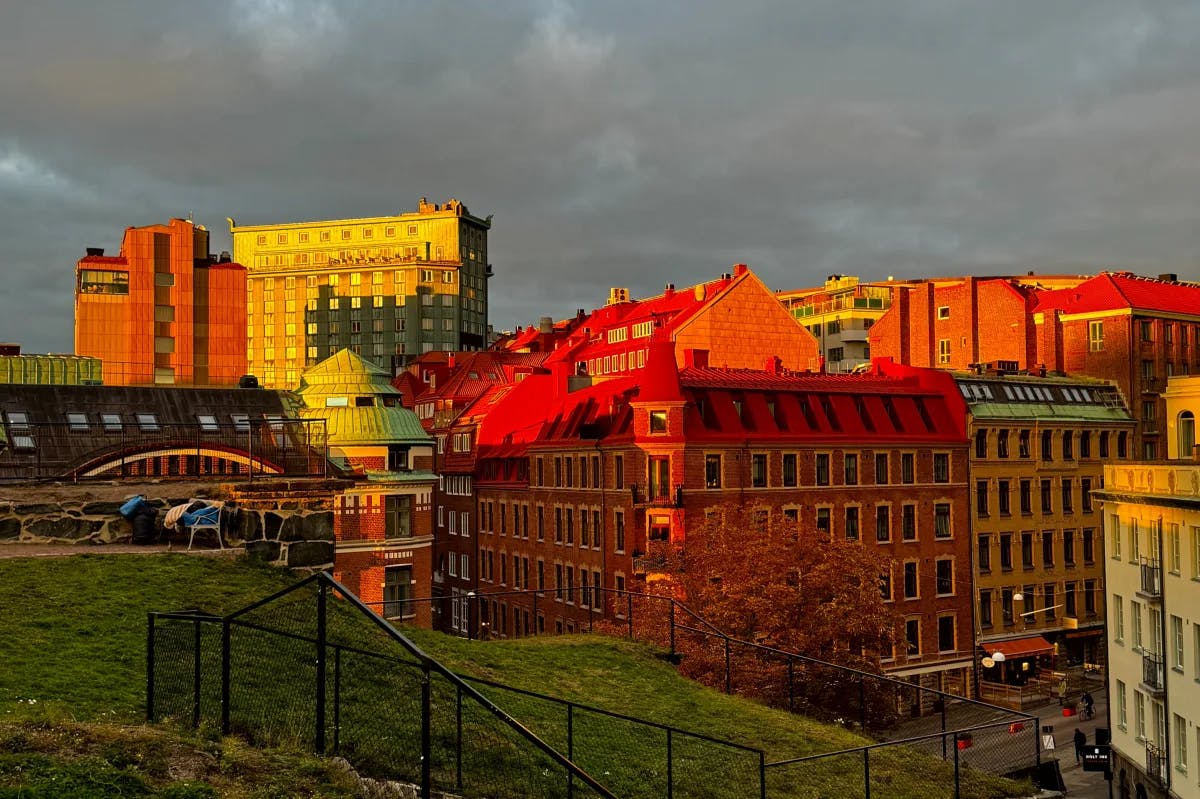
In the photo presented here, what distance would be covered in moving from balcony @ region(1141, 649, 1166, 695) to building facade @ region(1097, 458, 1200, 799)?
36 millimetres

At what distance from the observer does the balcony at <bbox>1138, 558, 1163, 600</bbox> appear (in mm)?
42531

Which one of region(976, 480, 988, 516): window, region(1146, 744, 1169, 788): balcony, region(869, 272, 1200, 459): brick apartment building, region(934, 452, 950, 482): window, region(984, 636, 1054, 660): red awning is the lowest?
region(984, 636, 1054, 660): red awning

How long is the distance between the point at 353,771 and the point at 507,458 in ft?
214

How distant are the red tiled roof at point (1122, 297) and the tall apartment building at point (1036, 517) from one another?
7753mm

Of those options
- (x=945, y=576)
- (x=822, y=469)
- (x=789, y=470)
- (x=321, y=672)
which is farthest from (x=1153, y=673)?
(x=321, y=672)

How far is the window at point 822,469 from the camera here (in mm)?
65312

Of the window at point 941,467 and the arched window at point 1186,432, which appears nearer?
the window at point 941,467

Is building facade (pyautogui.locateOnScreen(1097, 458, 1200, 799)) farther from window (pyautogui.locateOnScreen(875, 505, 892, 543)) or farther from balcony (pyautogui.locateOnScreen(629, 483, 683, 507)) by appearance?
balcony (pyautogui.locateOnScreen(629, 483, 683, 507))

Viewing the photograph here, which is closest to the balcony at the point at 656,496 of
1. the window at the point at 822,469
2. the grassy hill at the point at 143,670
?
the window at the point at 822,469

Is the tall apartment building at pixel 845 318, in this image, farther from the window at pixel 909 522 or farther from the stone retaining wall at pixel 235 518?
the stone retaining wall at pixel 235 518

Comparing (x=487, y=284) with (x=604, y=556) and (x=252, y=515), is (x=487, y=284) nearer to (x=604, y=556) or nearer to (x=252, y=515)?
(x=604, y=556)

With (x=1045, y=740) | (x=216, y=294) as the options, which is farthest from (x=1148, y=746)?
(x=216, y=294)

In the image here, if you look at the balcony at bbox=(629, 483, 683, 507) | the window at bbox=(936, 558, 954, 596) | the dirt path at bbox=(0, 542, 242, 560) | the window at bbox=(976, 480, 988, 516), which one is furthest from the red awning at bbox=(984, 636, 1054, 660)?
the dirt path at bbox=(0, 542, 242, 560)

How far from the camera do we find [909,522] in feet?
227
